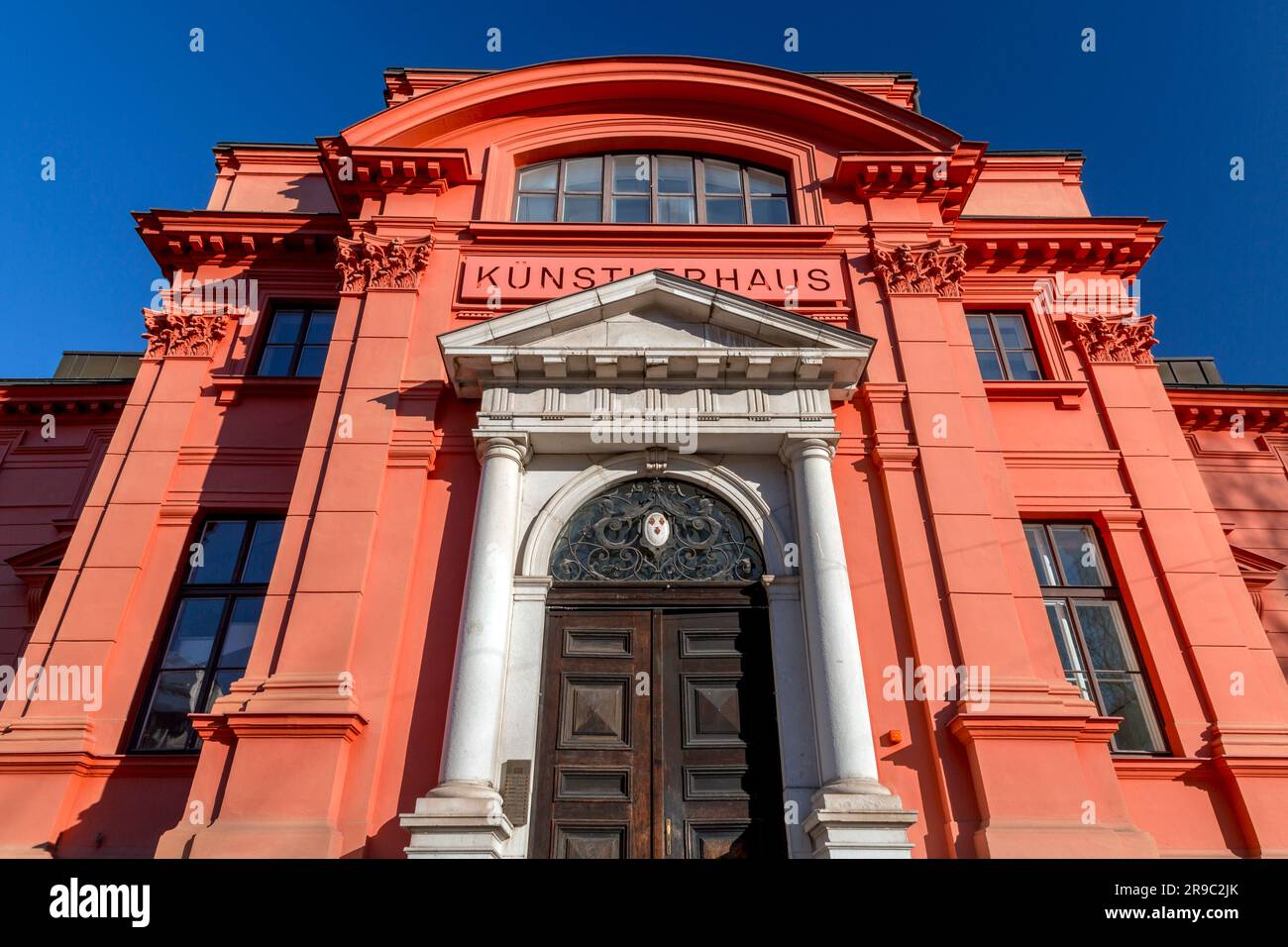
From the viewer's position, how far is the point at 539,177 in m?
12.0

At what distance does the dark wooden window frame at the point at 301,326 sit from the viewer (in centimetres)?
1092

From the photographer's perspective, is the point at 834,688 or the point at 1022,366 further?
the point at 1022,366

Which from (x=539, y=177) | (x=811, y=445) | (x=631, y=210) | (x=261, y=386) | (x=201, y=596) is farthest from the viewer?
(x=539, y=177)

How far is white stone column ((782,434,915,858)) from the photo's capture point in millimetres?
6633

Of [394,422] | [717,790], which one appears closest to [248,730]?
[394,422]

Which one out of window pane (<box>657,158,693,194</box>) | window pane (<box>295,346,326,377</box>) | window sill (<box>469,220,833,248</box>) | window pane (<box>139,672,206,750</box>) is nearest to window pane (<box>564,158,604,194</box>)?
window pane (<box>657,158,693,194</box>)

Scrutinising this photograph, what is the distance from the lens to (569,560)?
28.2 ft

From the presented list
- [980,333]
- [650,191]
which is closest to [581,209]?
[650,191]

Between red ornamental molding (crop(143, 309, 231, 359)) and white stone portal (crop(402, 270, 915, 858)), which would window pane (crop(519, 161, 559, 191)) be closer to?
white stone portal (crop(402, 270, 915, 858))

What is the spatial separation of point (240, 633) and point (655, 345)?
5.56m

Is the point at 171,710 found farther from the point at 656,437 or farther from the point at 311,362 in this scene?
the point at 656,437

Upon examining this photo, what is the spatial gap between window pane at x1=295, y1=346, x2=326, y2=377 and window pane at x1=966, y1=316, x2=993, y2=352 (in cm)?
878

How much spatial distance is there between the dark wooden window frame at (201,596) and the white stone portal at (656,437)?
9.27ft
